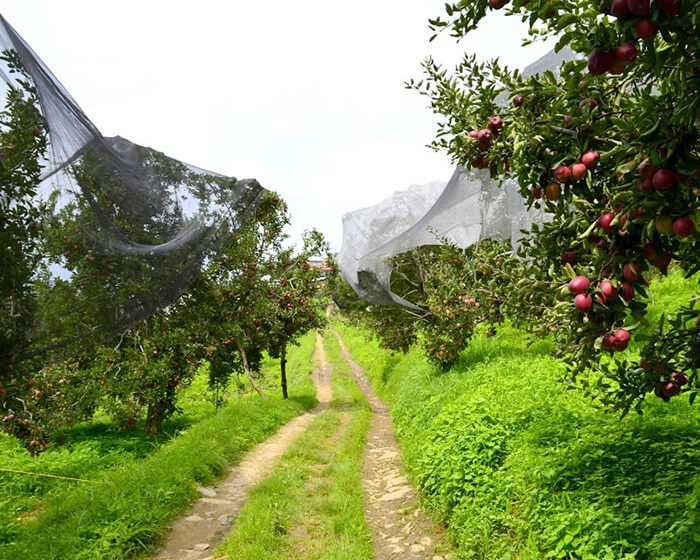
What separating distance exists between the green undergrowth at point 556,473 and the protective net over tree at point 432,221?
200cm

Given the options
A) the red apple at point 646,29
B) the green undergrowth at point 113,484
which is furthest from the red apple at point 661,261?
the green undergrowth at point 113,484

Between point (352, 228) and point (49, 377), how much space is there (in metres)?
6.70

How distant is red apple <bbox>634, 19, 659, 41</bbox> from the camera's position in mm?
1320

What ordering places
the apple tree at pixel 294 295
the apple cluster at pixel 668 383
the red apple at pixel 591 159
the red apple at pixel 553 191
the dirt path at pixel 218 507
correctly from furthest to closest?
the apple tree at pixel 294 295 < the dirt path at pixel 218 507 < the apple cluster at pixel 668 383 < the red apple at pixel 553 191 < the red apple at pixel 591 159

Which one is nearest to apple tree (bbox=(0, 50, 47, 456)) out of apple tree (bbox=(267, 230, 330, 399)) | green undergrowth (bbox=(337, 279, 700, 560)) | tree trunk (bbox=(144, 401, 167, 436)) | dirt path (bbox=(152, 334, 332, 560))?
dirt path (bbox=(152, 334, 332, 560))

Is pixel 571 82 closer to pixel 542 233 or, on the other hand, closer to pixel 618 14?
pixel 618 14

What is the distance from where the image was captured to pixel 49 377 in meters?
8.12

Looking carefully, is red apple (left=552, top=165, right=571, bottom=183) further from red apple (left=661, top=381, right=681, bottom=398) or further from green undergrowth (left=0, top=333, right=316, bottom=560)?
green undergrowth (left=0, top=333, right=316, bottom=560)

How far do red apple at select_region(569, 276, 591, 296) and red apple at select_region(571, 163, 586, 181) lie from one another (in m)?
0.51

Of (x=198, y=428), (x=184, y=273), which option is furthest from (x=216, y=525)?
(x=198, y=428)

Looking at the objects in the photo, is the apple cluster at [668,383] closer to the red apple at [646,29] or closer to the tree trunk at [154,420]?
the red apple at [646,29]

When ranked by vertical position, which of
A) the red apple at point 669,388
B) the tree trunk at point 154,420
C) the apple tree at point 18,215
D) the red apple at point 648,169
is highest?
Result: the apple tree at point 18,215

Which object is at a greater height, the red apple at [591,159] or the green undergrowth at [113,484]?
the red apple at [591,159]

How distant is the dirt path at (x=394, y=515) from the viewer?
15.1 feet
